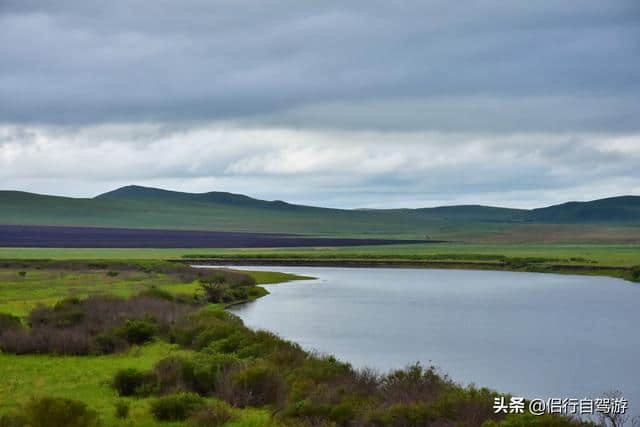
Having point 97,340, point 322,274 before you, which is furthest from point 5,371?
point 322,274

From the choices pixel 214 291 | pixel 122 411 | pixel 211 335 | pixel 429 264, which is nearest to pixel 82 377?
pixel 122 411

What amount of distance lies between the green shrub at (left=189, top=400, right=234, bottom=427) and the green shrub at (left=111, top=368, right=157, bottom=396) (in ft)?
10.3

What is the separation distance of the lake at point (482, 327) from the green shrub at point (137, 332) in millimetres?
7519

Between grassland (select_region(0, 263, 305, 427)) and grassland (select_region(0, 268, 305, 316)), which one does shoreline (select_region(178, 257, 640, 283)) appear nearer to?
grassland (select_region(0, 268, 305, 316))

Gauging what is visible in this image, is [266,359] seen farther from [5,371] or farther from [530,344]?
[530,344]

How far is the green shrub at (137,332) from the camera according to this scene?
30.1m

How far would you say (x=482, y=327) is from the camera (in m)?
44.9

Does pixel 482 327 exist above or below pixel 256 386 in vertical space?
below

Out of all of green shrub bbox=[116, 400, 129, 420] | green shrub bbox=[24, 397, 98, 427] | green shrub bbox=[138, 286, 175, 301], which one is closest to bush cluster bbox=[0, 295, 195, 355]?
green shrub bbox=[138, 286, 175, 301]

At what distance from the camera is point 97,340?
28.6 meters

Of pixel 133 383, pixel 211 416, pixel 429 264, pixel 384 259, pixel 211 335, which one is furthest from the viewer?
pixel 384 259

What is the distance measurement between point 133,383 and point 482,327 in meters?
27.5

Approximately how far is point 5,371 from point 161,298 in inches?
853

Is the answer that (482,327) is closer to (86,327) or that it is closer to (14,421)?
(86,327)
